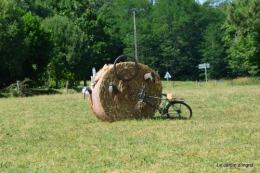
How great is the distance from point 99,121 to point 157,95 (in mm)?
2045

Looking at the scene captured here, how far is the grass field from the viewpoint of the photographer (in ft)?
29.5

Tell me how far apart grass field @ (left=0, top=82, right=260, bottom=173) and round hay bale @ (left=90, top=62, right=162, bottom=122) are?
458mm

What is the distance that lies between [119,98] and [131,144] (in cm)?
481

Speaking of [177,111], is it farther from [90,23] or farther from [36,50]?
[90,23]

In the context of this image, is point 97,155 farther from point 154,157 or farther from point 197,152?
point 197,152

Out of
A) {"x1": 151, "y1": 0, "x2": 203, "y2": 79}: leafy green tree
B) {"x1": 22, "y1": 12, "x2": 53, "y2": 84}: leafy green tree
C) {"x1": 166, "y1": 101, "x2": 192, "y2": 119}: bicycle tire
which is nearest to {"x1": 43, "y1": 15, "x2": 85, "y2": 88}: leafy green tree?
{"x1": 22, "y1": 12, "x2": 53, "y2": 84}: leafy green tree

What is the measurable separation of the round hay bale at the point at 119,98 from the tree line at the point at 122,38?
28227 mm

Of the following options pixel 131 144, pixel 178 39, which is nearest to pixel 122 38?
pixel 178 39

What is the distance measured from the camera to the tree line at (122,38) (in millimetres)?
45584

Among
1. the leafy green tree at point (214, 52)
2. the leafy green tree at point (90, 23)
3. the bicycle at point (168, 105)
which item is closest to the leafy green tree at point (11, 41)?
the leafy green tree at point (90, 23)

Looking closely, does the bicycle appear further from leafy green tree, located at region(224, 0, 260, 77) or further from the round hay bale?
leafy green tree, located at region(224, 0, 260, 77)

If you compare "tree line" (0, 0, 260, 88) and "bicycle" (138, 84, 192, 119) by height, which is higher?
"tree line" (0, 0, 260, 88)

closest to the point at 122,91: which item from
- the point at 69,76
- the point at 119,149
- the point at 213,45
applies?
the point at 119,149

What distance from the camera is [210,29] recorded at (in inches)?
3524
